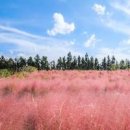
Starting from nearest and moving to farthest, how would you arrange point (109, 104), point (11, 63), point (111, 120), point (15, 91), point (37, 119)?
1. point (111, 120)
2. point (37, 119)
3. point (109, 104)
4. point (15, 91)
5. point (11, 63)

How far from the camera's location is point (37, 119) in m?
6.45

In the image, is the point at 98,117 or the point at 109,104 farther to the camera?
the point at 109,104

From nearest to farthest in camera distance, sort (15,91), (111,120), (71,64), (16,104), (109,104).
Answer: (111,120)
(109,104)
(16,104)
(15,91)
(71,64)

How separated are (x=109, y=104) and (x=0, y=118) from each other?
2.09 metres

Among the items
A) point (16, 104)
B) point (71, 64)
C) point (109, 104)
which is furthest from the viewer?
point (71, 64)

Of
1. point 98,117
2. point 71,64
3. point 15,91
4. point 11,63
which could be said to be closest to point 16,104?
point 98,117

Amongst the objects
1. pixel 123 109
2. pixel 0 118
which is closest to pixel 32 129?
pixel 0 118

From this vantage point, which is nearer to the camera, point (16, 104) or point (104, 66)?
point (16, 104)

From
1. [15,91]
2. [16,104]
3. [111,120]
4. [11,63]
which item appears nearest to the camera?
[111,120]

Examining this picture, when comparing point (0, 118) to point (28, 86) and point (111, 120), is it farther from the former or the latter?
point (28, 86)

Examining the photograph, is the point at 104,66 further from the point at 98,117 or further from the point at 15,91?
the point at 98,117

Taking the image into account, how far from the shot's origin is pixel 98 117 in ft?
19.8

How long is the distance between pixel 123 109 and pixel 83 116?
85 centimetres

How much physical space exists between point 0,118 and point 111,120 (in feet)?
6.68
